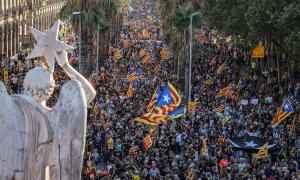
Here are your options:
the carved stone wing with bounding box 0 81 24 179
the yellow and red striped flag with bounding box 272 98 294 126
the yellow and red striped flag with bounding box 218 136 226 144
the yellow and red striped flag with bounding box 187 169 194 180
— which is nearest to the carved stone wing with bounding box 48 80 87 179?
the carved stone wing with bounding box 0 81 24 179

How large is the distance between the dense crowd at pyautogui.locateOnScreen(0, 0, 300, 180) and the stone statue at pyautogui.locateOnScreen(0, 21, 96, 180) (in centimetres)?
1311

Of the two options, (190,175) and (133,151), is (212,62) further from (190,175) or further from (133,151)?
(190,175)

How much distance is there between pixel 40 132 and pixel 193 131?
886 inches

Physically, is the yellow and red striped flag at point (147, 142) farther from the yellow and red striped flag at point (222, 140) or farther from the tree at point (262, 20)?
the tree at point (262, 20)

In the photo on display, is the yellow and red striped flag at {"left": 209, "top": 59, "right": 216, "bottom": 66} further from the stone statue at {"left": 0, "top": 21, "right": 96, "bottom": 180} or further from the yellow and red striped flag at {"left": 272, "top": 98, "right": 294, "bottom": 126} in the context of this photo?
the stone statue at {"left": 0, "top": 21, "right": 96, "bottom": 180}

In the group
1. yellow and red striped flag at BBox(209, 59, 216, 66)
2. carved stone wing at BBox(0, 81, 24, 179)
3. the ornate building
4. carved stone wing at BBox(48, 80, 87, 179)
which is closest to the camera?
carved stone wing at BBox(0, 81, 24, 179)

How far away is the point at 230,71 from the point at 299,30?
15.6 m

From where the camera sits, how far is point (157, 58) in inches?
2496

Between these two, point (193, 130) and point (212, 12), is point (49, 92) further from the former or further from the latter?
point (212, 12)

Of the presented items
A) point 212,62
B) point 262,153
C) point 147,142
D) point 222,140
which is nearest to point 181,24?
point 212,62

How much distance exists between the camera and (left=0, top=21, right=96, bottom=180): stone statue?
23.6ft

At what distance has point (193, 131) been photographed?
97.4 feet

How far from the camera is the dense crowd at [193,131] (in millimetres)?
22812

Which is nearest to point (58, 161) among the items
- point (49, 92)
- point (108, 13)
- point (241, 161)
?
point (49, 92)
